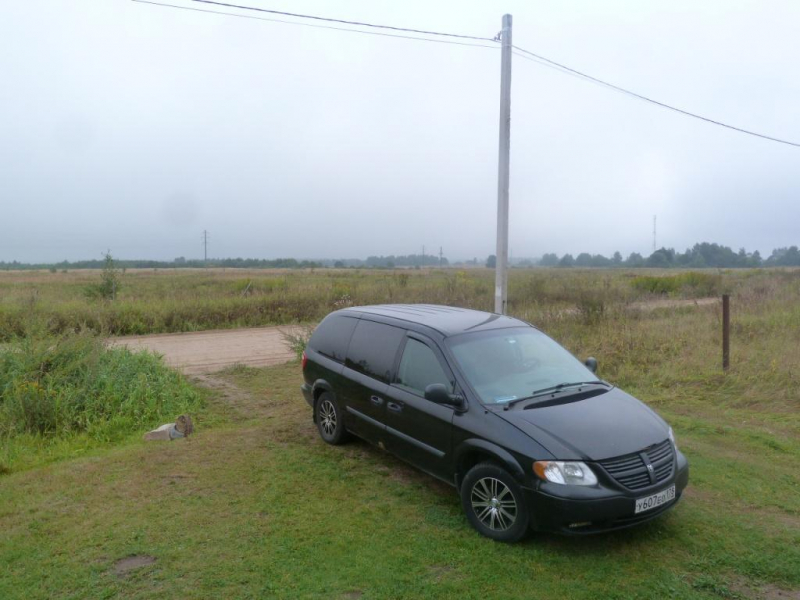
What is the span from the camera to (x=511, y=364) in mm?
5324

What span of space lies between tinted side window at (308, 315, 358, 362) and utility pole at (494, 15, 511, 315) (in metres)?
3.55

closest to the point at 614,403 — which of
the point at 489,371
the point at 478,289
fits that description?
the point at 489,371

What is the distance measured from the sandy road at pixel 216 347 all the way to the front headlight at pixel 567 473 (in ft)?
29.3

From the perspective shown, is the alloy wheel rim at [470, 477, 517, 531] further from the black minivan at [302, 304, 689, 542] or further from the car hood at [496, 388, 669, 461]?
the car hood at [496, 388, 669, 461]

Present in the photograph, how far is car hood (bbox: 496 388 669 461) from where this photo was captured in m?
4.19

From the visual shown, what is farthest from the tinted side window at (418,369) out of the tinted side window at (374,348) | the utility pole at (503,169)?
the utility pole at (503,169)

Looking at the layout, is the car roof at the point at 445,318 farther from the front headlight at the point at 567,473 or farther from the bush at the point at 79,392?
the bush at the point at 79,392

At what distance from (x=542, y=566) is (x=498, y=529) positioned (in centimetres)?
47

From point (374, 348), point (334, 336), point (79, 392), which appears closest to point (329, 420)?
point (334, 336)

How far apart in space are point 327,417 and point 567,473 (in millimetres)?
3356

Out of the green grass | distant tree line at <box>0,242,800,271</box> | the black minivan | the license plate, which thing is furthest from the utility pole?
distant tree line at <box>0,242,800,271</box>

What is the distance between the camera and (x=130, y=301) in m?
20.7

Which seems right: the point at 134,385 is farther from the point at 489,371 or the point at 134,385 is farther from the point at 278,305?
the point at 278,305

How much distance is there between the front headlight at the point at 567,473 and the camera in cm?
408
